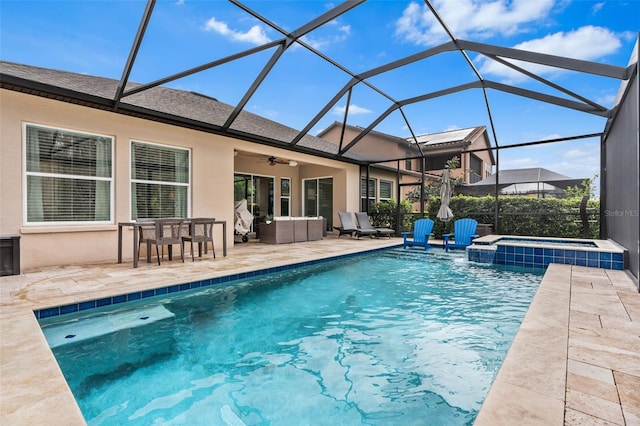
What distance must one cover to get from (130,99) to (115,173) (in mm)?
1577


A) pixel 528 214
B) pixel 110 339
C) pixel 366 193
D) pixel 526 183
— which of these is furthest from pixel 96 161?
pixel 526 183

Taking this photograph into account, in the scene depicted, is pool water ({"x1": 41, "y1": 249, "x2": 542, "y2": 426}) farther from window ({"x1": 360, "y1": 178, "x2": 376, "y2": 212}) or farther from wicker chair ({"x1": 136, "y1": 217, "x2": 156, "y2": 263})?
window ({"x1": 360, "y1": 178, "x2": 376, "y2": 212})

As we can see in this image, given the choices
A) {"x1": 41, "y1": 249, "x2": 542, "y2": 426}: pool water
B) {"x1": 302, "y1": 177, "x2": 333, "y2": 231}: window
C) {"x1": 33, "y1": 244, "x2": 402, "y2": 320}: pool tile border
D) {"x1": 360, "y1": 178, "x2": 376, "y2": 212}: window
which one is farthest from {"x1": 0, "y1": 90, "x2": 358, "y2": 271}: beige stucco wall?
{"x1": 360, "y1": 178, "x2": 376, "y2": 212}: window

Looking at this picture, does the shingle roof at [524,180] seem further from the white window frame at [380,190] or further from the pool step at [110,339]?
the pool step at [110,339]

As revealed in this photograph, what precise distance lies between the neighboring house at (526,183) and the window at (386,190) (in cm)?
342

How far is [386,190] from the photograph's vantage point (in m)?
15.2

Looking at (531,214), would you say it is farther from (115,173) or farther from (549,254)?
(115,173)

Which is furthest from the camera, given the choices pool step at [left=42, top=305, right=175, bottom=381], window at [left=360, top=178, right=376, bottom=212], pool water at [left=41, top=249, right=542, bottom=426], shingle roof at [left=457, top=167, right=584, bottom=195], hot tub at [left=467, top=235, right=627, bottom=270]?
window at [left=360, top=178, right=376, bottom=212]

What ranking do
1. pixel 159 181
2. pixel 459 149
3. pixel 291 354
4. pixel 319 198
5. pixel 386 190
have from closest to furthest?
pixel 291 354
pixel 159 181
pixel 319 198
pixel 386 190
pixel 459 149

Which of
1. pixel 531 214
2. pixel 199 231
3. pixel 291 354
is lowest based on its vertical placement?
pixel 291 354

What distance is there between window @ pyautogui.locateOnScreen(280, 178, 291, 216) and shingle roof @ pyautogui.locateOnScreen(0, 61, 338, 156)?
3.15 m

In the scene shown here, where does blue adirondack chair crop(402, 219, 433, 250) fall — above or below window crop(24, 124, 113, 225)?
below

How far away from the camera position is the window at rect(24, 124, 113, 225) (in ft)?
17.6

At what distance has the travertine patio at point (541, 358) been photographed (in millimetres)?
1569
